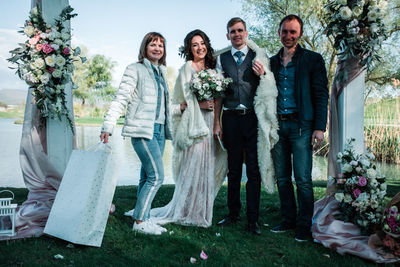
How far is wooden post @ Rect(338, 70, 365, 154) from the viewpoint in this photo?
381 cm

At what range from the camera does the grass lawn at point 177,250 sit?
9.09 feet

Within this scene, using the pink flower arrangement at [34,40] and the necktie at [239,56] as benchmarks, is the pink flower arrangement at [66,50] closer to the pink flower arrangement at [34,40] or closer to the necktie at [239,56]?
the pink flower arrangement at [34,40]

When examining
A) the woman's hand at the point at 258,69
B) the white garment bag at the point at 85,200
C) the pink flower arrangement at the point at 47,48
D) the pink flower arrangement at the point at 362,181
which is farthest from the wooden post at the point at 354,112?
the pink flower arrangement at the point at 47,48

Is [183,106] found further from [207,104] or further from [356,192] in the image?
[356,192]

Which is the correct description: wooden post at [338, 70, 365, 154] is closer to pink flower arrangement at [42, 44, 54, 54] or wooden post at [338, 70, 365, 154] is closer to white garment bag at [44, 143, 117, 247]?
white garment bag at [44, 143, 117, 247]

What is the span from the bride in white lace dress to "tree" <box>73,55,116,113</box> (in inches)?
1297

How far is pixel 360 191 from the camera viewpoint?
3375 millimetres

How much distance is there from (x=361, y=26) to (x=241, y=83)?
4.89ft

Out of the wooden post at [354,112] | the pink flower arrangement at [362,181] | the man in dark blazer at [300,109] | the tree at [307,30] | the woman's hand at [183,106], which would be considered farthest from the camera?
the tree at [307,30]

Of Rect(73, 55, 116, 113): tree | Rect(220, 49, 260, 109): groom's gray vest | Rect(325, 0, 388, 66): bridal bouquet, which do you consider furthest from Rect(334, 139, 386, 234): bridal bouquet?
Rect(73, 55, 116, 113): tree

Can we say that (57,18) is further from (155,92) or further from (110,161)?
(110,161)

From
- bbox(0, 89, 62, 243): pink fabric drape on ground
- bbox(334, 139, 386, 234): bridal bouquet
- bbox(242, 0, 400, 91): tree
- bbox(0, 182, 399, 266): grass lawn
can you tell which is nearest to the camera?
bbox(0, 182, 399, 266): grass lawn

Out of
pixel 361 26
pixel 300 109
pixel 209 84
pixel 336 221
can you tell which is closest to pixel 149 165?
pixel 209 84

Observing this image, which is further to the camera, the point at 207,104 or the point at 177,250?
the point at 207,104
